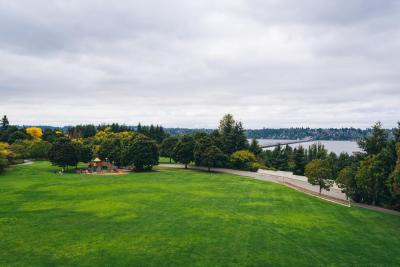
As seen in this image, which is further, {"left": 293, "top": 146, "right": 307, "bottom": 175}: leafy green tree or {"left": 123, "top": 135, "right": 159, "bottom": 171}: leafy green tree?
{"left": 293, "top": 146, "right": 307, "bottom": 175}: leafy green tree

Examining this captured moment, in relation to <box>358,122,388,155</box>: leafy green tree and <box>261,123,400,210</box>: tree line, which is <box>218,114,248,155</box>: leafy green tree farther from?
<box>358,122,388,155</box>: leafy green tree

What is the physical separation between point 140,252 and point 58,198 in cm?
1770

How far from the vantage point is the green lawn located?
647 inches

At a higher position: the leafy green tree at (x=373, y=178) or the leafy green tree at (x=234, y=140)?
the leafy green tree at (x=234, y=140)

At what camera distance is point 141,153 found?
57656 millimetres

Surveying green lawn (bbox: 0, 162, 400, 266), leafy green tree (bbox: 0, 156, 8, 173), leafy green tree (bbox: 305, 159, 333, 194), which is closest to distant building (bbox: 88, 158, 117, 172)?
leafy green tree (bbox: 0, 156, 8, 173)

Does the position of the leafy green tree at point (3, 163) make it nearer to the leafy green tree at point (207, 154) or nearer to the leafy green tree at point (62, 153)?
the leafy green tree at point (62, 153)

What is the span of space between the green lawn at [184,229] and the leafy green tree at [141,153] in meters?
21.6

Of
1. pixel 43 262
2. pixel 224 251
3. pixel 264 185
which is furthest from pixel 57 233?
pixel 264 185

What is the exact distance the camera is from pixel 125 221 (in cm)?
2288

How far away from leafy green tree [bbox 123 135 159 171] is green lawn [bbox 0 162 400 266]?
21596mm

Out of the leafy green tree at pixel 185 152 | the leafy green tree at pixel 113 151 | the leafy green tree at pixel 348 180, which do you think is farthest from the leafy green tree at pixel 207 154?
the leafy green tree at pixel 348 180

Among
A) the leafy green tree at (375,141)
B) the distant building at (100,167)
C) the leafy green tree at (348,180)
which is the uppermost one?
the leafy green tree at (375,141)

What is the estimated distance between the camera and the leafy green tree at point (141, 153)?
189ft
